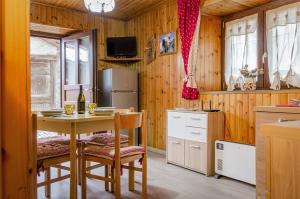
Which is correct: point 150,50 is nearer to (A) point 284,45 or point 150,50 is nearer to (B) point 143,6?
(B) point 143,6

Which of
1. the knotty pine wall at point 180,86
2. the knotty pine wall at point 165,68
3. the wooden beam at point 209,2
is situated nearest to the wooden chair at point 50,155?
the knotty pine wall at point 180,86

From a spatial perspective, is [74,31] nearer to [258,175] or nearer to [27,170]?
[258,175]

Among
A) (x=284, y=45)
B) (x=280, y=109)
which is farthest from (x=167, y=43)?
(x=280, y=109)

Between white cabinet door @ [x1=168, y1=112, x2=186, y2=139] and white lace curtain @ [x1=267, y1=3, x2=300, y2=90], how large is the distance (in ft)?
3.73

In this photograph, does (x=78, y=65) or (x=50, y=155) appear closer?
(x=50, y=155)

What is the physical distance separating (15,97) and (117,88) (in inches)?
146

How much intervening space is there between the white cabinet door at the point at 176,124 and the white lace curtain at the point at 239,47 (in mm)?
769

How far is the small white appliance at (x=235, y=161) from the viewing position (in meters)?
2.82

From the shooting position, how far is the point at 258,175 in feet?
7.72

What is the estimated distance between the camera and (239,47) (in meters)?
3.57

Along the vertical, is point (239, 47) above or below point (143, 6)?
below

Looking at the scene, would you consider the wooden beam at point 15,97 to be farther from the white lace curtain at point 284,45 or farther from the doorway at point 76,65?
the doorway at point 76,65

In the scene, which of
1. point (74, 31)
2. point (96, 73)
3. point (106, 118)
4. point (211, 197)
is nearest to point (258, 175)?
point (211, 197)

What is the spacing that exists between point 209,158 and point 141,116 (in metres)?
1.21
